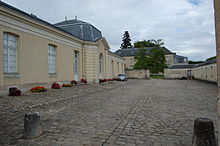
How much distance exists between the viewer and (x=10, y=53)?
9.90 metres

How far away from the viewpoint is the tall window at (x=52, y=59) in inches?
533

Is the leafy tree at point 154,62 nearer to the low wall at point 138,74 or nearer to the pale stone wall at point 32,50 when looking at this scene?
the low wall at point 138,74

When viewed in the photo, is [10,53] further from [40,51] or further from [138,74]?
[138,74]

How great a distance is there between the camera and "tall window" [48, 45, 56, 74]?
13.5 meters

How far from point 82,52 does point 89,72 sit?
8.27 ft

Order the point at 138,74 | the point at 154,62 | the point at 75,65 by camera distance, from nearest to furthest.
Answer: the point at 75,65, the point at 138,74, the point at 154,62

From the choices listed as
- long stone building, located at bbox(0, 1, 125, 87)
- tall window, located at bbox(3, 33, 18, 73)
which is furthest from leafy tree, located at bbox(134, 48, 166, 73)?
tall window, located at bbox(3, 33, 18, 73)

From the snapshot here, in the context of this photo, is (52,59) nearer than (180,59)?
Yes

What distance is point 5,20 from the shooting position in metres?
9.36

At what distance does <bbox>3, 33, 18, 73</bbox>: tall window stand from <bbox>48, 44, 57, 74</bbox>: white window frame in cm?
339

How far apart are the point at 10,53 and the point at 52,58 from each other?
166 inches

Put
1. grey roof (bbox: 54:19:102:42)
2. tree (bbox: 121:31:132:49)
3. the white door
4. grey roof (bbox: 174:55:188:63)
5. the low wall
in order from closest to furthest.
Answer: the white door → grey roof (bbox: 54:19:102:42) → the low wall → grey roof (bbox: 174:55:188:63) → tree (bbox: 121:31:132:49)

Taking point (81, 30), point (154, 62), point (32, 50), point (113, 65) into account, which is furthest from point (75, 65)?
point (154, 62)

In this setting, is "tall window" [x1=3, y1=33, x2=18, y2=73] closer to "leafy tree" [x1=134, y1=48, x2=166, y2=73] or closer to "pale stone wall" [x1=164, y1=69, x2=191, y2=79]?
"leafy tree" [x1=134, y1=48, x2=166, y2=73]
